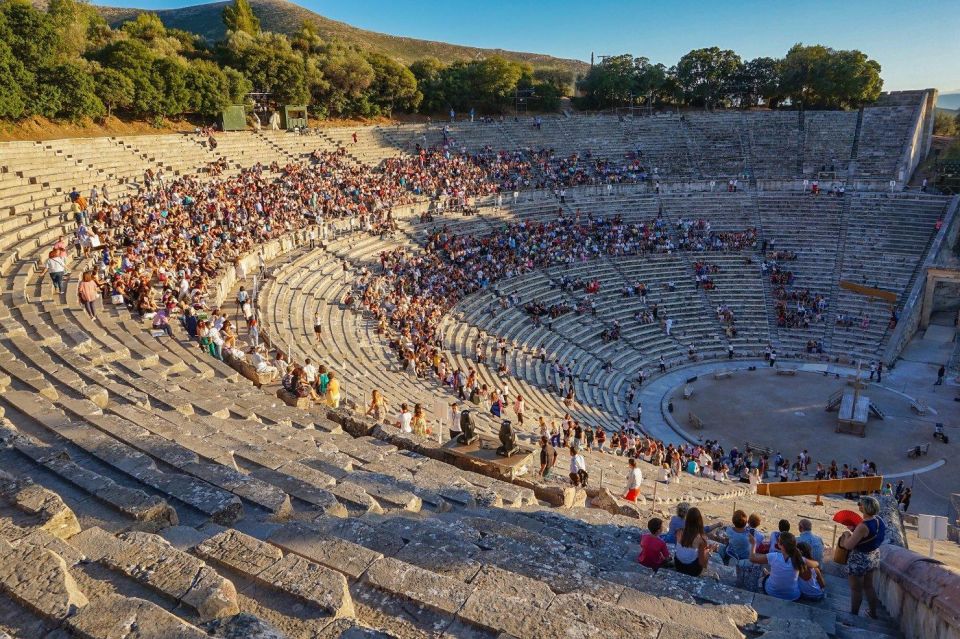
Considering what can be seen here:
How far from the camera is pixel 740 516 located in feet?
22.8

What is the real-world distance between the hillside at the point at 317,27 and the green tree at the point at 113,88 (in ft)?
199

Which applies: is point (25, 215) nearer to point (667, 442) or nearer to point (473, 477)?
point (473, 477)

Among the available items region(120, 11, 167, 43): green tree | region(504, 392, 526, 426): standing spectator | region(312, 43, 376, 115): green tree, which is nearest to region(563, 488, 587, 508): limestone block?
region(504, 392, 526, 426): standing spectator

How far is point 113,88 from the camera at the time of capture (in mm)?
31875

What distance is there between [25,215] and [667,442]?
67.1 feet

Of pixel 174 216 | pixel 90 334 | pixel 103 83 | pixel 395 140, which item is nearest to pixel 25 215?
pixel 174 216

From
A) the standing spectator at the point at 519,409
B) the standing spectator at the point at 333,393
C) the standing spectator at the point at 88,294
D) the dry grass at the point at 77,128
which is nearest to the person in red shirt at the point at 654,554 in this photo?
the standing spectator at the point at 333,393

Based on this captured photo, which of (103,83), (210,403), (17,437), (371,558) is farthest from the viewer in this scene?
(103,83)

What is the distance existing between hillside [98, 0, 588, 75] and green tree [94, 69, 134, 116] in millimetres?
60800

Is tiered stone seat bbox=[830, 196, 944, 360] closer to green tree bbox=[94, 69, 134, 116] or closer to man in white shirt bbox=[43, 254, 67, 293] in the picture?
man in white shirt bbox=[43, 254, 67, 293]

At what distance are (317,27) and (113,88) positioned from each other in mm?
65433

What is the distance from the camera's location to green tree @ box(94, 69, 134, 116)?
3166 cm

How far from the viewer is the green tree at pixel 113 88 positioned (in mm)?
31656

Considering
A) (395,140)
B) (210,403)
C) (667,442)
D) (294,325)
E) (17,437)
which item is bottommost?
(667,442)
